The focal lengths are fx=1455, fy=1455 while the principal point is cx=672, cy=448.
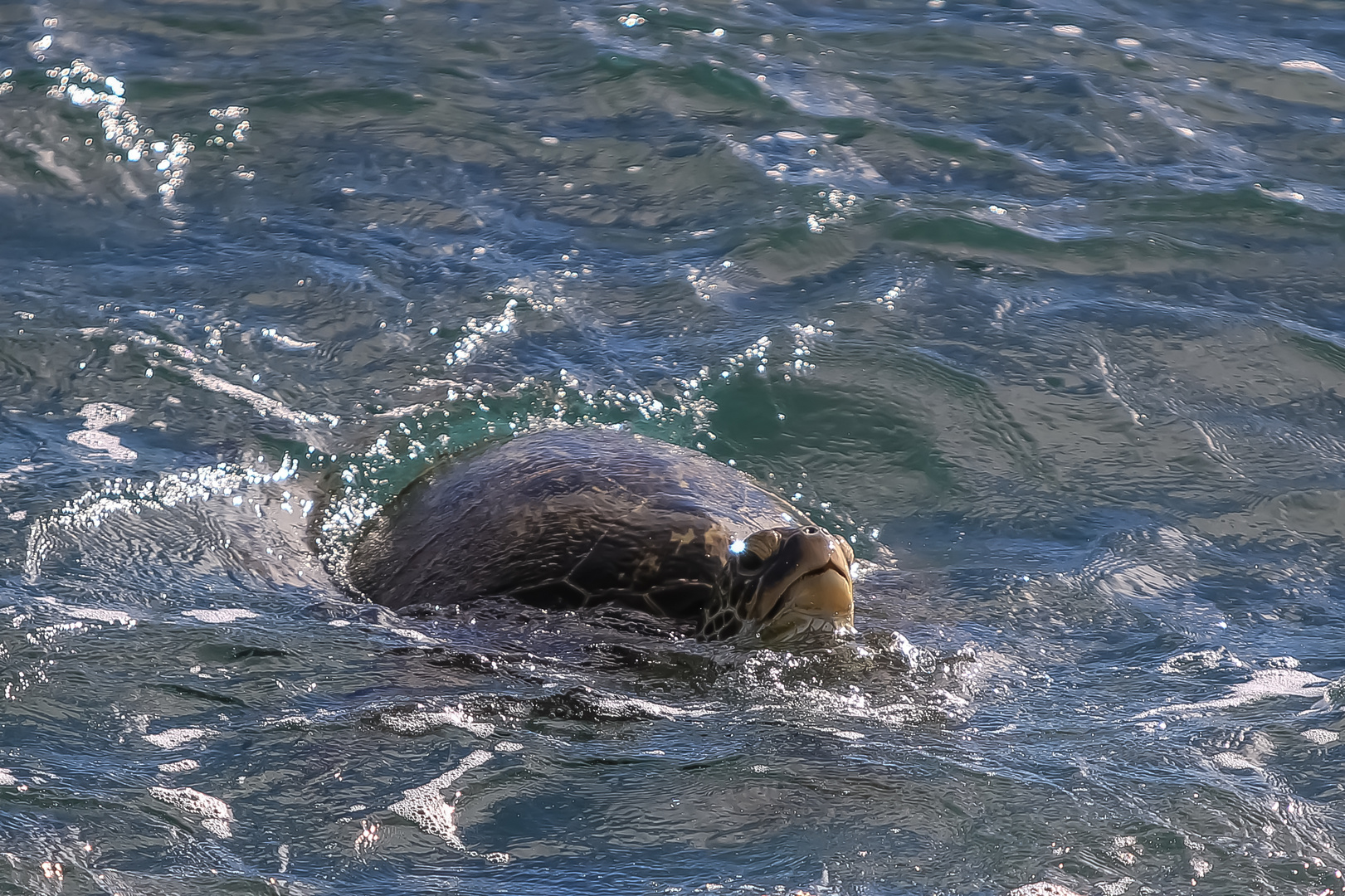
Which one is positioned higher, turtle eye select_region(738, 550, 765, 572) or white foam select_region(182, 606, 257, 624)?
turtle eye select_region(738, 550, 765, 572)

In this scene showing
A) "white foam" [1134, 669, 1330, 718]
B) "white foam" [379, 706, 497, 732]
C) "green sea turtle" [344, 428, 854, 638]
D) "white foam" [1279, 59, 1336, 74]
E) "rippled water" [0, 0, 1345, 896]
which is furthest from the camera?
"white foam" [1279, 59, 1336, 74]

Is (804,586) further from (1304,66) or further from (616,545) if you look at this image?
(1304,66)

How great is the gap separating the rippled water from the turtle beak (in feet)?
0.44

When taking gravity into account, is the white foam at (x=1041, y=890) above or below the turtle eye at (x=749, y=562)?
below

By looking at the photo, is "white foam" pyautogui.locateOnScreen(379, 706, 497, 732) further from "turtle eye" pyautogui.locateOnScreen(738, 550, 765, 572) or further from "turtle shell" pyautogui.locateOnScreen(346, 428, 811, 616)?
"turtle eye" pyautogui.locateOnScreen(738, 550, 765, 572)

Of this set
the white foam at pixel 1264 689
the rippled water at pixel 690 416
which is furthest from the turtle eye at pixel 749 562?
the white foam at pixel 1264 689

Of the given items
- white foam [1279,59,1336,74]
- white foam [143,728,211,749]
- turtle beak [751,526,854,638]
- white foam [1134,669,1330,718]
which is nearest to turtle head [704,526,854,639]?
turtle beak [751,526,854,638]

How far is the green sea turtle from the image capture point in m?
4.46

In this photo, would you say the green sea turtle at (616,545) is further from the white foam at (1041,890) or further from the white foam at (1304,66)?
the white foam at (1304,66)

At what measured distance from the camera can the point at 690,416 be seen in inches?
245

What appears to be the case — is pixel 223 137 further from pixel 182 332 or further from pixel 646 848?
pixel 646 848

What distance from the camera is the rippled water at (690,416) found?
12.3 feet

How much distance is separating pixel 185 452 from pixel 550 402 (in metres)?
1.51

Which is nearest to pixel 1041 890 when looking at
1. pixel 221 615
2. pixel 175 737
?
pixel 175 737
